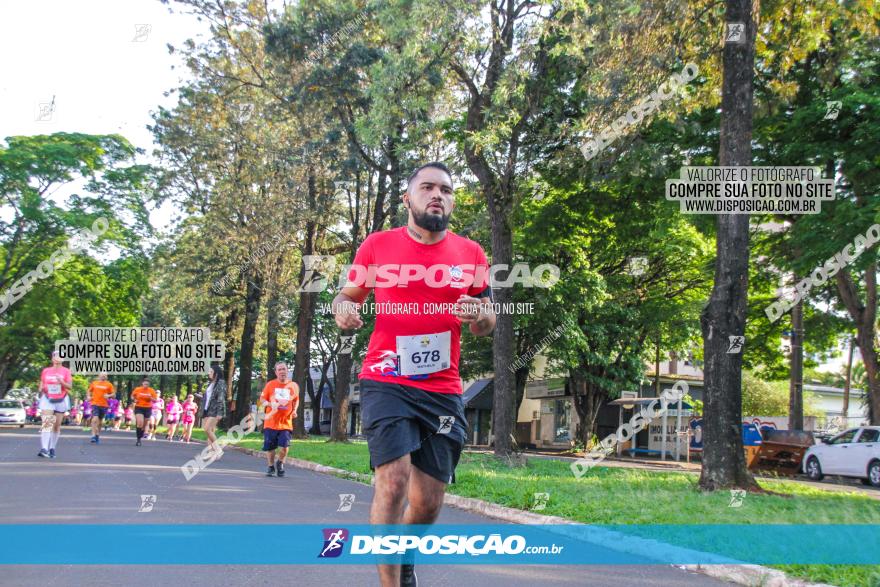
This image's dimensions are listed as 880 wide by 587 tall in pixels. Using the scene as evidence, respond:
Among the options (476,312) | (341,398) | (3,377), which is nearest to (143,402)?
(341,398)

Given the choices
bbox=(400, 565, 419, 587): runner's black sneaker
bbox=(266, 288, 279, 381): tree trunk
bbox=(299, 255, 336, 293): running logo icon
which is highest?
bbox=(299, 255, 336, 293): running logo icon

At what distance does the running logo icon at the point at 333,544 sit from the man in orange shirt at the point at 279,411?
7184 millimetres

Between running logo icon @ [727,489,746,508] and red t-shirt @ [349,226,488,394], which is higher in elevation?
red t-shirt @ [349,226,488,394]

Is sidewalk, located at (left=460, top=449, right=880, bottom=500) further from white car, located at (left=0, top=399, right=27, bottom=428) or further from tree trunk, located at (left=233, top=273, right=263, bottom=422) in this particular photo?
white car, located at (left=0, top=399, right=27, bottom=428)

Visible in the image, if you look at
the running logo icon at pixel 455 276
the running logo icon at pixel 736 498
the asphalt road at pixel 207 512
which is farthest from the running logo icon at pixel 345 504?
the running logo icon at pixel 455 276

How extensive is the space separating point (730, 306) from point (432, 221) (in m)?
8.85

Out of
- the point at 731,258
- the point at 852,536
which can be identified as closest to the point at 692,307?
the point at 731,258

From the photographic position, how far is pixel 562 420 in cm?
4784

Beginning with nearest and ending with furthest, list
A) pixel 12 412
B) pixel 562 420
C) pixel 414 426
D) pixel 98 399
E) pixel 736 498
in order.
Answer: pixel 414 426 → pixel 736 498 → pixel 98 399 → pixel 12 412 → pixel 562 420

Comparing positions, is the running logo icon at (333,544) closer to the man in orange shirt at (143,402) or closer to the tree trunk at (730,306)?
the tree trunk at (730,306)

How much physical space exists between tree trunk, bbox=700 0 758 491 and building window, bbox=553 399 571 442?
3557 centimetres

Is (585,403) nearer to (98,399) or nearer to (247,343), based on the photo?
(247,343)

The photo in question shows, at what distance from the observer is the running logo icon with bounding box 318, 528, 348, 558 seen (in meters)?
5.69

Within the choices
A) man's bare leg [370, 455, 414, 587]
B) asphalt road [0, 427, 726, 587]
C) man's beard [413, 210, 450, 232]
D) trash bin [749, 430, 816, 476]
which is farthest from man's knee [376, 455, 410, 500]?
trash bin [749, 430, 816, 476]
